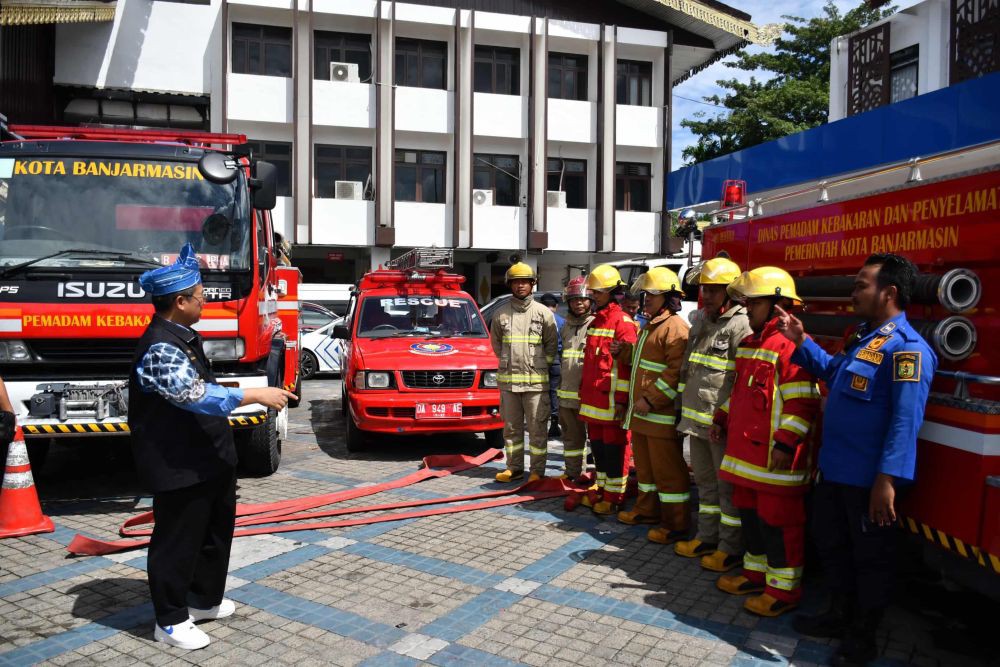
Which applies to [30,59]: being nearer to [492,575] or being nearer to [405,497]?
[405,497]

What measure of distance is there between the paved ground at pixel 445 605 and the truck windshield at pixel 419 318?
10.9 ft

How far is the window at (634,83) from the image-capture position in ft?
84.3

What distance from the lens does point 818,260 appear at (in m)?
4.89

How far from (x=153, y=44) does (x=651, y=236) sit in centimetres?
1598

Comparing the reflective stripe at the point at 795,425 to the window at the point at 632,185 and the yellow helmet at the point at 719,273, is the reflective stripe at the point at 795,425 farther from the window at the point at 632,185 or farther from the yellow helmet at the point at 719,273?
the window at the point at 632,185

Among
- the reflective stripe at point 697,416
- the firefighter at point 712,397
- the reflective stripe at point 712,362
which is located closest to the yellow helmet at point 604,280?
the firefighter at point 712,397

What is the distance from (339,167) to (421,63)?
13.6 feet

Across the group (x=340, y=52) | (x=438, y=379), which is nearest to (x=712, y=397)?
(x=438, y=379)

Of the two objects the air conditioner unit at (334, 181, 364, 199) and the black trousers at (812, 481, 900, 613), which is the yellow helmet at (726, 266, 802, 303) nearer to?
the black trousers at (812, 481, 900, 613)

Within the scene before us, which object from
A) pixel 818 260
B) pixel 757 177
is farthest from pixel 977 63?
pixel 818 260

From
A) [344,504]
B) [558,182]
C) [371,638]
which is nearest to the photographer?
[371,638]

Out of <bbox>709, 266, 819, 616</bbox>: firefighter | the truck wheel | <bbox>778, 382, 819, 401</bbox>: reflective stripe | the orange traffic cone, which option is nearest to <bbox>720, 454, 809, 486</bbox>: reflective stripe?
<bbox>709, 266, 819, 616</bbox>: firefighter

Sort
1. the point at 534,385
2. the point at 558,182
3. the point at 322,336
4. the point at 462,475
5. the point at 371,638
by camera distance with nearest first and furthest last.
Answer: the point at 371,638
the point at 534,385
the point at 462,475
the point at 322,336
the point at 558,182

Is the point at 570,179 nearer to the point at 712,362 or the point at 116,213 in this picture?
the point at 116,213
